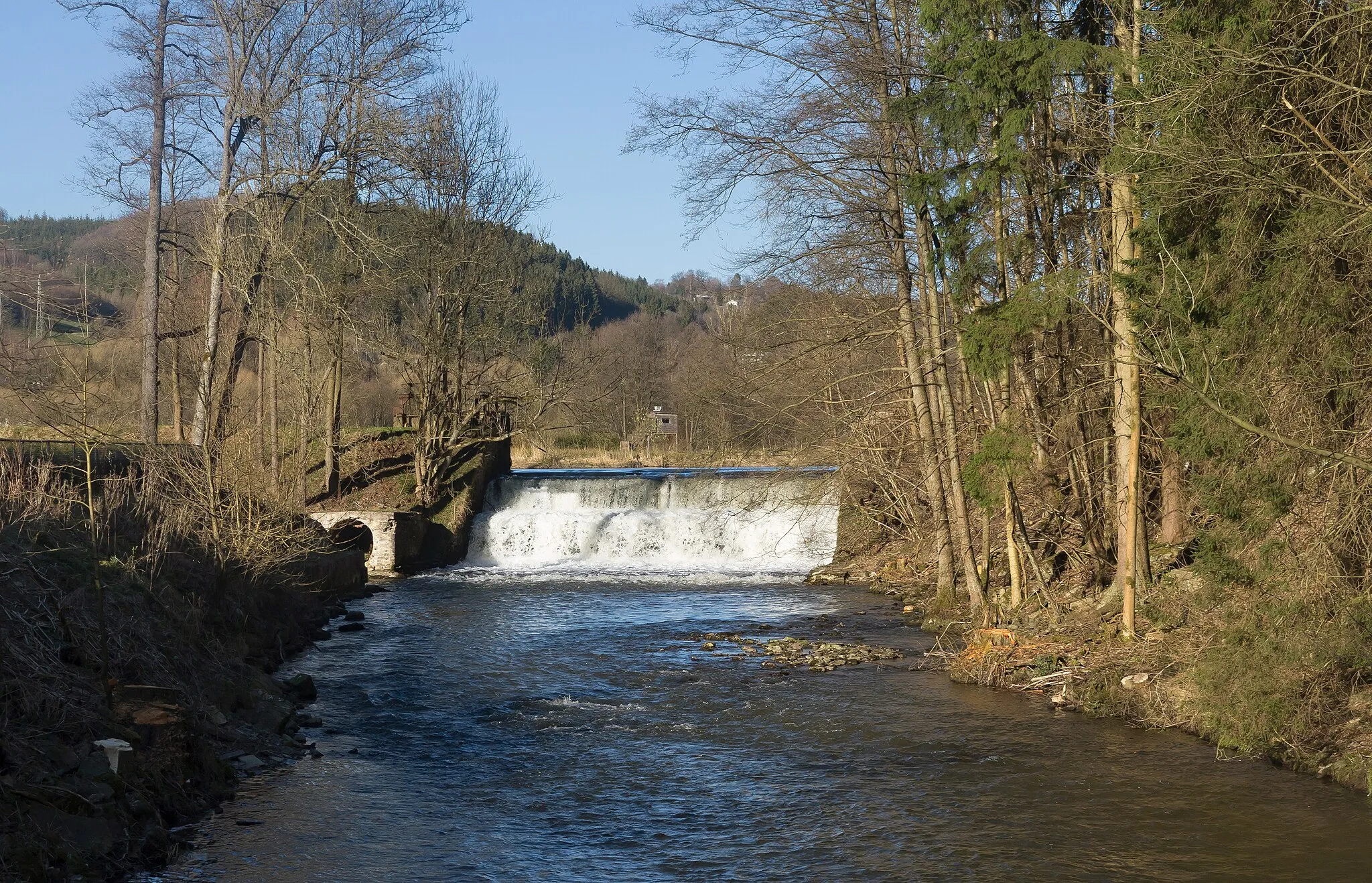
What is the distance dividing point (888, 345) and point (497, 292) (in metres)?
12.5

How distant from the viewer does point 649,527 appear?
2647cm

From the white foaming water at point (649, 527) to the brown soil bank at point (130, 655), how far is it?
1095cm

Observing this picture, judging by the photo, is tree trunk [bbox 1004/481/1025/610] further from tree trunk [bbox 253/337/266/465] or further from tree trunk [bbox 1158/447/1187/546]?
tree trunk [bbox 253/337/266/465]

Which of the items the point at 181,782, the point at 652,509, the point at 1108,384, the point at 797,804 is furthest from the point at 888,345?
the point at 181,782

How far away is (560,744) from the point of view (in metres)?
10.4

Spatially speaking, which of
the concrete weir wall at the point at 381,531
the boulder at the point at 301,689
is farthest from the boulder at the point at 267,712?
the concrete weir wall at the point at 381,531

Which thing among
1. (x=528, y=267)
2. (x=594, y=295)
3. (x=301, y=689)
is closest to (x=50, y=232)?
(x=594, y=295)

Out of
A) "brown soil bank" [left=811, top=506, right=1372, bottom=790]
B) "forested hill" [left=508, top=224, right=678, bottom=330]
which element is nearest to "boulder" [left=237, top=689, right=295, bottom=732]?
"brown soil bank" [left=811, top=506, right=1372, bottom=790]

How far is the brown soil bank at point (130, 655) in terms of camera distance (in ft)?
22.8

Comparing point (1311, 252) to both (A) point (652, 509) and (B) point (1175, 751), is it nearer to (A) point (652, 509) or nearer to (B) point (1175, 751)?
(B) point (1175, 751)

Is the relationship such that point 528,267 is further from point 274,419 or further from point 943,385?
point 943,385

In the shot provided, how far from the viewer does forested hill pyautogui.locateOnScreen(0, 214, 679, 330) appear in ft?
101

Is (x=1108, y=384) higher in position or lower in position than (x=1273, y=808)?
higher

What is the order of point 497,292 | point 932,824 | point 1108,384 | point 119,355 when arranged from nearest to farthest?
point 932,824 → point 1108,384 → point 119,355 → point 497,292
